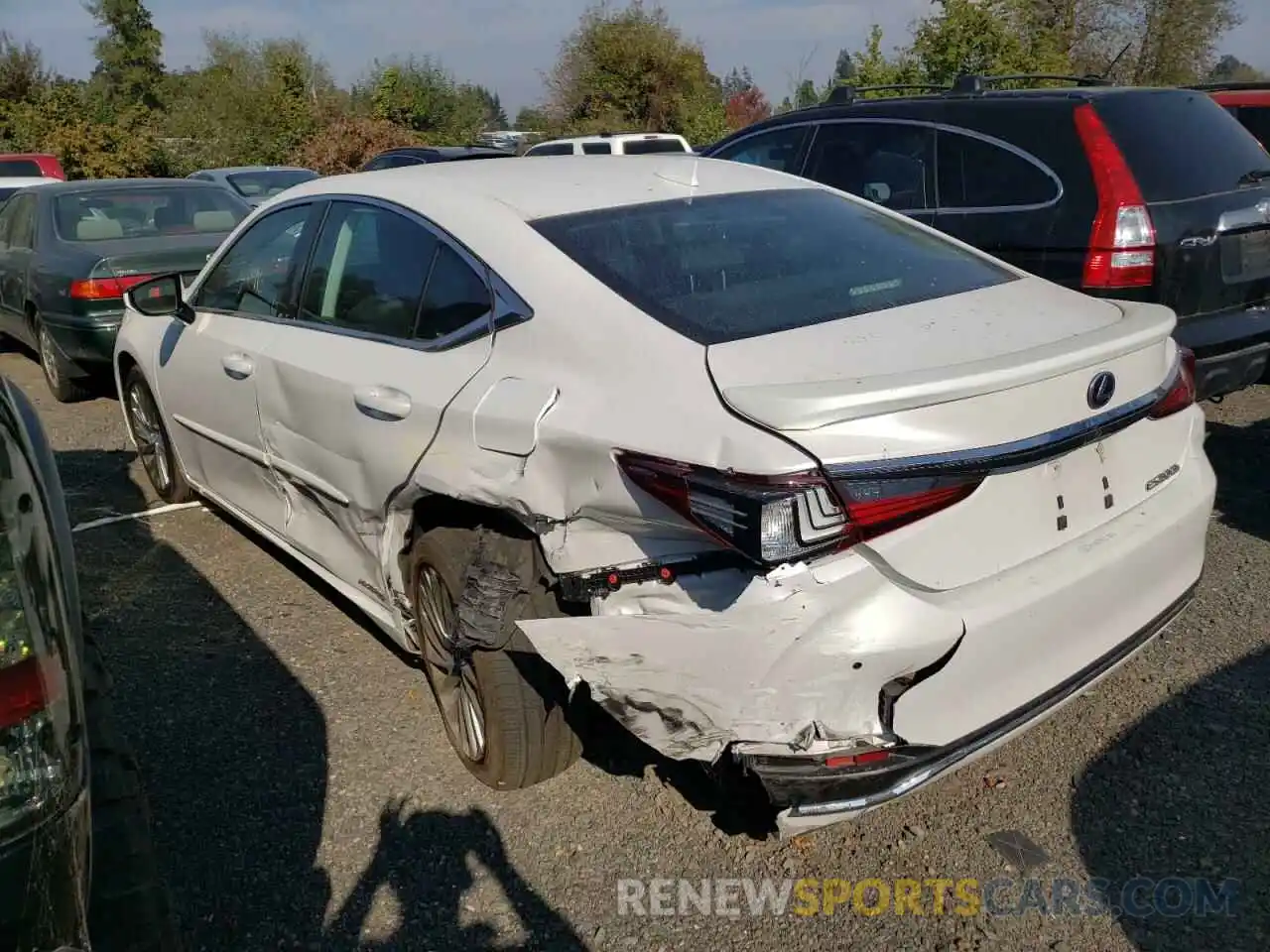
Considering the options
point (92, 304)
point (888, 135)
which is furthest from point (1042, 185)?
point (92, 304)

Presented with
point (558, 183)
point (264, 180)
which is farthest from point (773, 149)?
point (264, 180)

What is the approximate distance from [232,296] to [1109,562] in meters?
3.30

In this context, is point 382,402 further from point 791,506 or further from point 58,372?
point 58,372

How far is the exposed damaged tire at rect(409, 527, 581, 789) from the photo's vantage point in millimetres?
2678

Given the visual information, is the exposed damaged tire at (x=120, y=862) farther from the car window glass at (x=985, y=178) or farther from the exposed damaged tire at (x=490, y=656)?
the car window glass at (x=985, y=178)

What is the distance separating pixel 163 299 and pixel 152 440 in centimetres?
A: 114

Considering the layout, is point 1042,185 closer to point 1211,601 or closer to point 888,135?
point 888,135

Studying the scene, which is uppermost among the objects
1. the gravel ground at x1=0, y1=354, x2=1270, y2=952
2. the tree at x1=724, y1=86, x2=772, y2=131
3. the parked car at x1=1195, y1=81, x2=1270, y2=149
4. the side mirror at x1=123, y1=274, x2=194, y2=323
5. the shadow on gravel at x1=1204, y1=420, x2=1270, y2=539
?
→ the tree at x1=724, y1=86, x2=772, y2=131

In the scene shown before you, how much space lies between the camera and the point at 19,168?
1794 cm

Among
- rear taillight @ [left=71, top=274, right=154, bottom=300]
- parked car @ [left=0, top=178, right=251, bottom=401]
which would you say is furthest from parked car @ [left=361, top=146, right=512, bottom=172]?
rear taillight @ [left=71, top=274, right=154, bottom=300]

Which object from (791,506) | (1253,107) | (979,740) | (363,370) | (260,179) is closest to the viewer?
(791,506)

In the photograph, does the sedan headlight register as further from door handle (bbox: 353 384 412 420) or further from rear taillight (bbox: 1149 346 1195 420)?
rear taillight (bbox: 1149 346 1195 420)

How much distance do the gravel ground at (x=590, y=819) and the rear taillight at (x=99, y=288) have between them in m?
3.93

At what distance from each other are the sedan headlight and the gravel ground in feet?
3.53
